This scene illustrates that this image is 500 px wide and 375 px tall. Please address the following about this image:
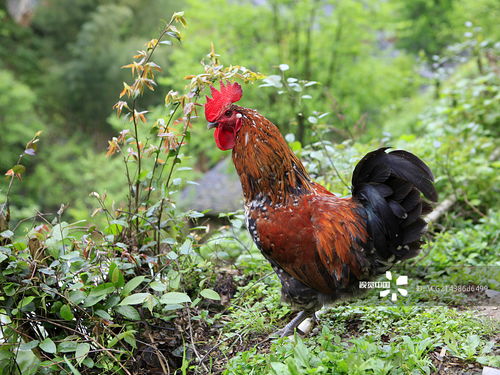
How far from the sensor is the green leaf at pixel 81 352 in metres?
2.19

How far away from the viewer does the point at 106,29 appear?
14.1 metres

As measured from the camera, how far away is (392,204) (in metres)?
2.56

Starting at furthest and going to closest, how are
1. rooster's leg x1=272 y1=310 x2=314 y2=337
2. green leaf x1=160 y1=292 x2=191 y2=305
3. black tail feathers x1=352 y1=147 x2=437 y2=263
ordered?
rooster's leg x1=272 y1=310 x2=314 y2=337, black tail feathers x1=352 y1=147 x2=437 y2=263, green leaf x1=160 y1=292 x2=191 y2=305

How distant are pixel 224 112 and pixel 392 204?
1.14 meters

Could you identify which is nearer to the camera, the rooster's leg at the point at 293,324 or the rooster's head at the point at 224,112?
the rooster's head at the point at 224,112

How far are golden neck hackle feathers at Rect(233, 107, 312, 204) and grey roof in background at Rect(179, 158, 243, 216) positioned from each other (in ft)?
19.7

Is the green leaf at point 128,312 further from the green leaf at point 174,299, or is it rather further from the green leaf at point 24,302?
the green leaf at point 24,302

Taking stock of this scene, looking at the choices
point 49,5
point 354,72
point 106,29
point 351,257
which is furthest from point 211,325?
point 49,5

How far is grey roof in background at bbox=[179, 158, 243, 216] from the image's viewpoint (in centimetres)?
932

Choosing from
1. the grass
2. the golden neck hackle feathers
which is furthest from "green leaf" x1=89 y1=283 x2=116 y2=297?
the golden neck hackle feathers

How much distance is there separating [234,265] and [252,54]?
6593 mm

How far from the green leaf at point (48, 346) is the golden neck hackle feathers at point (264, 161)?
4.48 feet

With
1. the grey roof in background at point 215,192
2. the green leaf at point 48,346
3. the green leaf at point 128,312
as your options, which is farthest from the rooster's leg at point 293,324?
the grey roof in background at point 215,192

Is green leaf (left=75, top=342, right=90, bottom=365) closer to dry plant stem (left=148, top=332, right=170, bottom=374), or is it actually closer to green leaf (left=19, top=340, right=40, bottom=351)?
green leaf (left=19, top=340, right=40, bottom=351)
